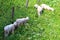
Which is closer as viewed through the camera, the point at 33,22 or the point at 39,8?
the point at 33,22

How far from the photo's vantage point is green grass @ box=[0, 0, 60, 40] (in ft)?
26.3

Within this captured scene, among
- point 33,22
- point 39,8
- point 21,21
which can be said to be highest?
point 39,8

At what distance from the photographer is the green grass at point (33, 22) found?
8.02m

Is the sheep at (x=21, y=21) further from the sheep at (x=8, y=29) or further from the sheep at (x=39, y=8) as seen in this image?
the sheep at (x=39, y=8)

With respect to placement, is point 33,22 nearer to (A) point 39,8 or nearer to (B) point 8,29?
(A) point 39,8

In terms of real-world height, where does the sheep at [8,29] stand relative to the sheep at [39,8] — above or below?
below

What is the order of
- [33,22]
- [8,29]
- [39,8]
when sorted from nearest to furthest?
[8,29] → [33,22] → [39,8]

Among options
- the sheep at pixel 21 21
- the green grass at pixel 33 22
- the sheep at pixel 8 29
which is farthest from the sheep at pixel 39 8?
the sheep at pixel 8 29

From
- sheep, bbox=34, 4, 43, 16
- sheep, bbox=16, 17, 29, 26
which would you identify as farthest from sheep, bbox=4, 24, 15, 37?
sheep, bbox=34, 4, 43, 16

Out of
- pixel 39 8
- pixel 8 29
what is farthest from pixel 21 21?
pixel 39 8

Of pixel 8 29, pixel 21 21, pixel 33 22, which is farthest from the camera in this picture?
pixel 33 22

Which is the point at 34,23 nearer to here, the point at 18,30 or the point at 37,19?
the point at 37,19

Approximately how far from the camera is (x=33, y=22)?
29.2 ft

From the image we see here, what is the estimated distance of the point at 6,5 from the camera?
32.3ft
